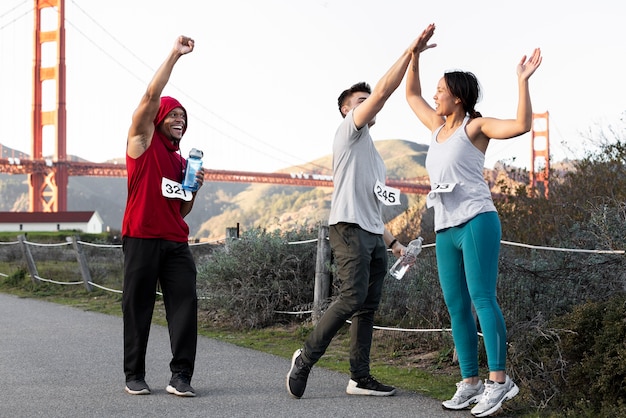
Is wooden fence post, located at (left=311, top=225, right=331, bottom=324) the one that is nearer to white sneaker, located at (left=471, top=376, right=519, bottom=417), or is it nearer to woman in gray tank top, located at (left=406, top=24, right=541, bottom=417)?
woman in gray tank top, located at (left=406, top=24, right=541, bottom=417)

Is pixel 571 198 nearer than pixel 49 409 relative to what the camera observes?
No

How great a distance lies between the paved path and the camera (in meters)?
4.10

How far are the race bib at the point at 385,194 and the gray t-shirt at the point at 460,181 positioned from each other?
11.5 inches

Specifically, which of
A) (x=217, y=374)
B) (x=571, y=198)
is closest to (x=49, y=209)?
(x=571, y=198)

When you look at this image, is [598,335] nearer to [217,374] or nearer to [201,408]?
[201,408]

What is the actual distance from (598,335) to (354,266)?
115 centimetres

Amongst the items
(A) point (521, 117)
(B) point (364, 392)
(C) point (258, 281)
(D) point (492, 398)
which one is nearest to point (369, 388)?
(B) point (364, 392)

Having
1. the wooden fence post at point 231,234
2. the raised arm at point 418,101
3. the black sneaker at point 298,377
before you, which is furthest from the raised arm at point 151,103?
the wooden fence post at point 231,234

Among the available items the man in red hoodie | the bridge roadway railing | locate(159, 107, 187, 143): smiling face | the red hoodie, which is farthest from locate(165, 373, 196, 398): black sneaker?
the bridge roadway railing

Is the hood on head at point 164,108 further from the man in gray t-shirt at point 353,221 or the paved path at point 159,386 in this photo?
the paved path at point 159,386

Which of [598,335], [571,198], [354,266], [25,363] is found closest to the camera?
[598,335]

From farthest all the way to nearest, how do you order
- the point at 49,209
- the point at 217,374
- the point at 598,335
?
the point at 49,209 < the point at 217,374 < the point at 598,335

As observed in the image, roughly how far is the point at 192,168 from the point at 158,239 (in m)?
0.41

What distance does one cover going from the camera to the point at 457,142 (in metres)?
3.95
